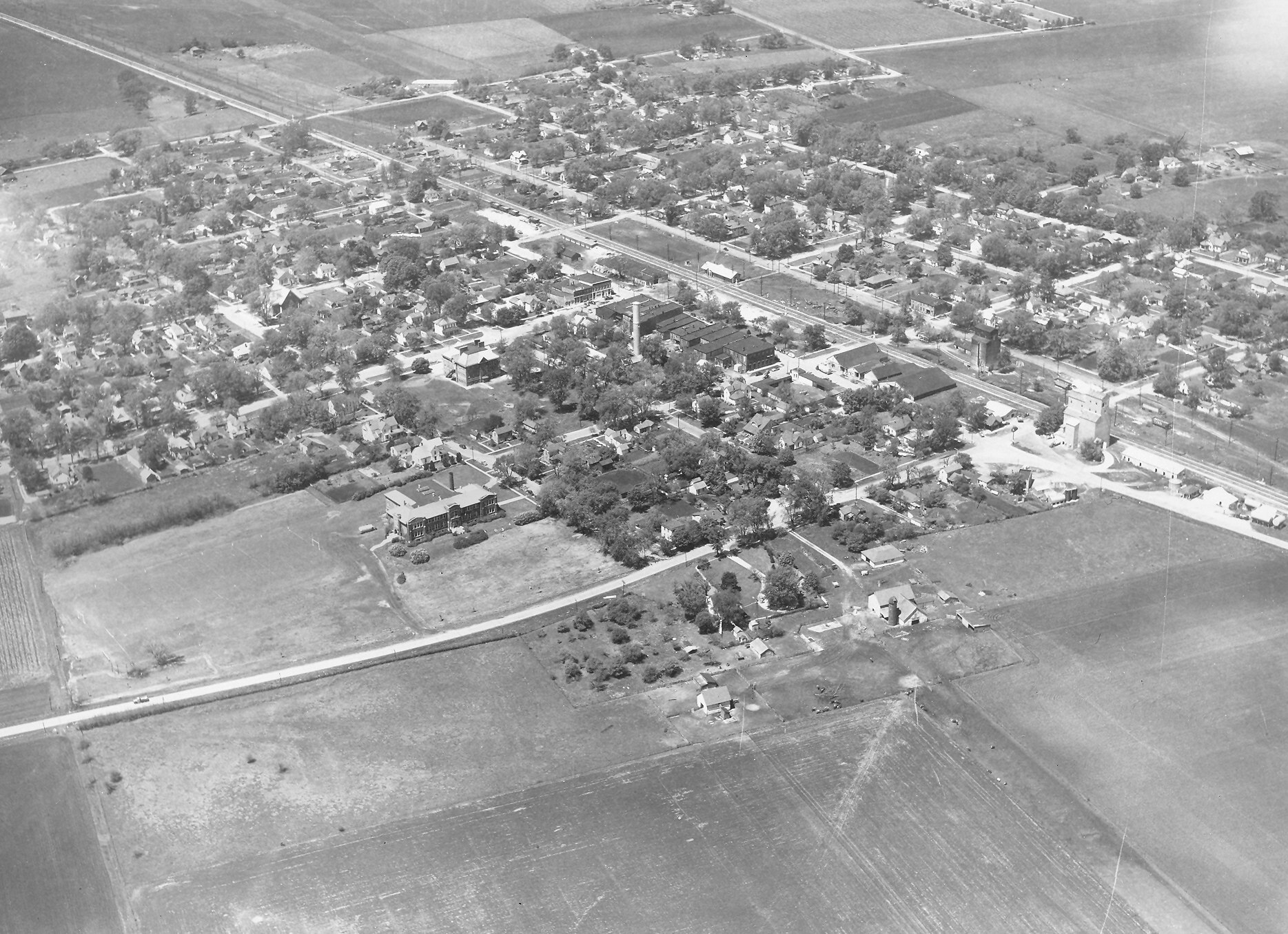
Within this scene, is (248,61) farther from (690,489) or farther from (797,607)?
(797,607)

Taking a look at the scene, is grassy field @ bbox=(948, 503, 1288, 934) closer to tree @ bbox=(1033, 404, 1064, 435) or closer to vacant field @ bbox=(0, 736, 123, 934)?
tree @ bbox=(1033, 404, 1064, 435)

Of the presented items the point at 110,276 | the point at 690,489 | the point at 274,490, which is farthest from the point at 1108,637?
the point at 110,276

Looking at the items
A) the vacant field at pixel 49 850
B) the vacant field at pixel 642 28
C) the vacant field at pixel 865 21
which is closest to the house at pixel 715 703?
the vacant field at pixel 49 850

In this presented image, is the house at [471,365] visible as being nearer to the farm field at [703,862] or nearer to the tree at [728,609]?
the tree at [728,609]

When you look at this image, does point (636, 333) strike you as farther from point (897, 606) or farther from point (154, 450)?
point (897, 606)

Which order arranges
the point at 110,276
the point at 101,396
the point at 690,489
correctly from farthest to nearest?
1. the point at 110,276
2. the point at 101,396
3. the point at 690,489

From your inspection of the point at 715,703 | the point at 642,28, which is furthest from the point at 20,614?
the point at 642,28
